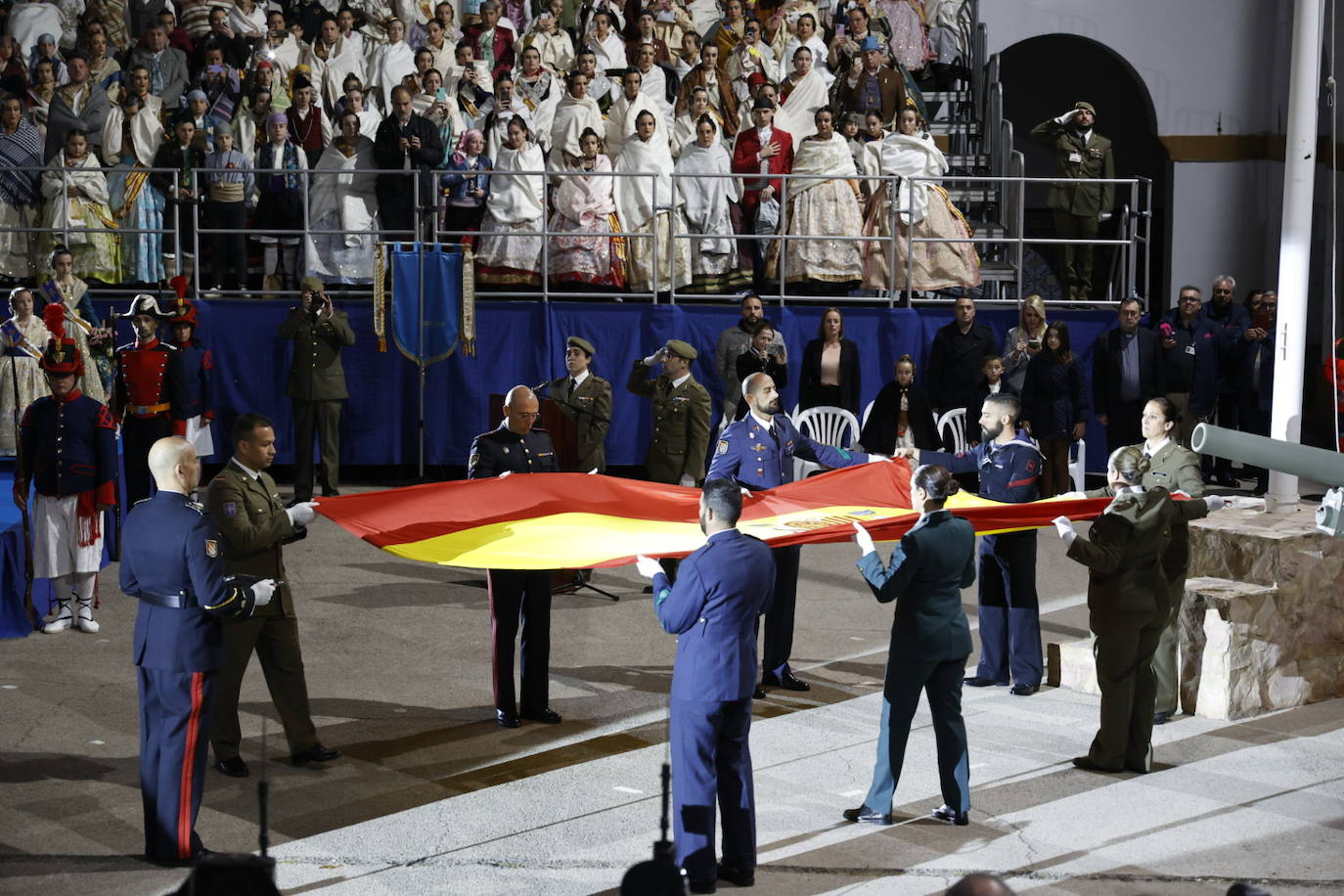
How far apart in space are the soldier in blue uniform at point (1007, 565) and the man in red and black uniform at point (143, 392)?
293 inches

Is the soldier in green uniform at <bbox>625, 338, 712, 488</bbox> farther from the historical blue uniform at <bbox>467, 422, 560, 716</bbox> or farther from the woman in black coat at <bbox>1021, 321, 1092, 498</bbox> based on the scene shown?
the woman in black coat at <bbox>1021, 321, 1092, 498</bbox>

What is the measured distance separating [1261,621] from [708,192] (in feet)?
28.9

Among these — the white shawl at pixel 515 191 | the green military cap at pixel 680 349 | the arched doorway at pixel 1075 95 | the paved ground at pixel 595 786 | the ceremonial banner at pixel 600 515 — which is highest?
the arched doorway at pixel 1075 95

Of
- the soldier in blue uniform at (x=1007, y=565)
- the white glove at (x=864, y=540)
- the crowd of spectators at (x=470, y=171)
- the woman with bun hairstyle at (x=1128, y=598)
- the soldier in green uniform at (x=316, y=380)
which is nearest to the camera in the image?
the white glove at (x=864, y=540)

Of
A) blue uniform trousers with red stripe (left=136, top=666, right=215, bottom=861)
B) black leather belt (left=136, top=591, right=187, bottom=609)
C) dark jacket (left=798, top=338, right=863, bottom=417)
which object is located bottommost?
blue uniform trousers with red stripe (left=136, top=666, right=215, bottom=861)

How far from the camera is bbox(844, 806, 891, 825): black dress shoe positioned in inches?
297

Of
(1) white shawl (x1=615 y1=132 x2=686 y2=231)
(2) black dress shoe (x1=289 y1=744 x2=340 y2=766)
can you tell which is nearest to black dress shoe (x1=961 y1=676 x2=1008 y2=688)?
(2) black dress shoe (x1=289 y1=744 x2=340 y2=766)

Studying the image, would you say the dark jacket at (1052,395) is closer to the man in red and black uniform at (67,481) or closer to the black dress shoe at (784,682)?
the black dress shoe at (784,682)

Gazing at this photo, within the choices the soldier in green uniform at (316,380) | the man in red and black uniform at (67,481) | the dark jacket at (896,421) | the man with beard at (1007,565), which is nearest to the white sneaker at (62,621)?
the man in red and black uniform at (67,481)

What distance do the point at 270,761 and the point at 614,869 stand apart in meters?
2.38

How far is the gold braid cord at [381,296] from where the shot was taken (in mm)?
16156

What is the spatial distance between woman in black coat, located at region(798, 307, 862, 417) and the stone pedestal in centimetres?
603

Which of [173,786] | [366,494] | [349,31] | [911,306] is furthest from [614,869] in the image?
[349,31]

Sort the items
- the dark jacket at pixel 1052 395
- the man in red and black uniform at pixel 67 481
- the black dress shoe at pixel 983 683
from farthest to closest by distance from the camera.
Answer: the dark jacket at pixel 1052 395
the man in red and black uniform at pixel 67 481
the black dress shoe at pixel 983 683
